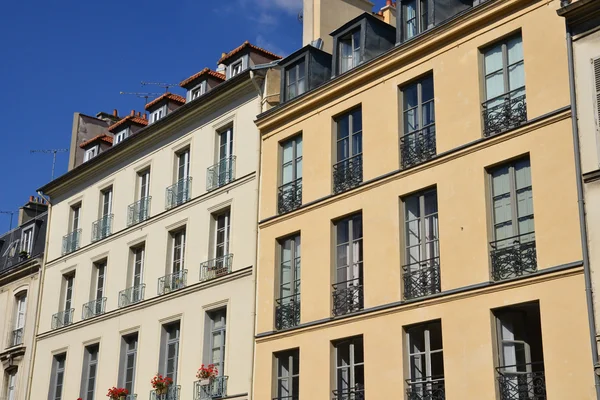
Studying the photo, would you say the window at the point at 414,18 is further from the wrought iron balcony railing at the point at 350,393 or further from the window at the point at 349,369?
the wrought iron balcony railing at the point at 350,393

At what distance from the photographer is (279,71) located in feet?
81.7

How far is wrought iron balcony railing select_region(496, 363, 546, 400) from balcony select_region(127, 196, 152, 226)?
1347cm

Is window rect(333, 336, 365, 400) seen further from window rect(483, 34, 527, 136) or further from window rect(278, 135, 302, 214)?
window rect(483, 34, 527, 136)

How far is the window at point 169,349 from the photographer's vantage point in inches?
998

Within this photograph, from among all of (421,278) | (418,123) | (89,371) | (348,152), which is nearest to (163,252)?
(89,371)

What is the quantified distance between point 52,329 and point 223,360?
918 centimetres

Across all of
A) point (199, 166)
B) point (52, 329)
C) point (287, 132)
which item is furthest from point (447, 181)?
point (52, 329)

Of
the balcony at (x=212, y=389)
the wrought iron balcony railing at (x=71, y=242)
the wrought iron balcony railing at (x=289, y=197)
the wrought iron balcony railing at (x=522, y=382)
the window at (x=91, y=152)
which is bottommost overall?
the wrought iron balcony railing at (x=522, y=382)

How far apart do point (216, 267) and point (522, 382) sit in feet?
32.2

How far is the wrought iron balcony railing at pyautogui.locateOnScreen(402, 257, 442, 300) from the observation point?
18.9 m

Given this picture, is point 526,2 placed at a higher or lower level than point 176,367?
higher

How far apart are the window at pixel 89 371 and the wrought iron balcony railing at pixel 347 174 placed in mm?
10293

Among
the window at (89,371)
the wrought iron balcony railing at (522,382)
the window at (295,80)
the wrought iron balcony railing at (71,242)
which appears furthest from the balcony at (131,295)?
the wrought iron balcony railing at (522,382)

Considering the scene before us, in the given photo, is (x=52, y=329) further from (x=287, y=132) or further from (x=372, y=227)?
(x=372, y=227)
